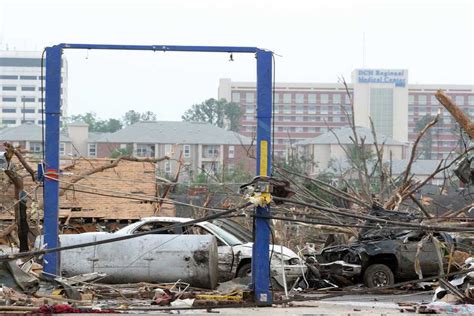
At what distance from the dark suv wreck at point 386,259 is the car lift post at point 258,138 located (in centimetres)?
648

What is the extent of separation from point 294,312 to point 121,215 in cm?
1605

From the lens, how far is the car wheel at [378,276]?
19.8 meters

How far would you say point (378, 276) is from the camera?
19891mm

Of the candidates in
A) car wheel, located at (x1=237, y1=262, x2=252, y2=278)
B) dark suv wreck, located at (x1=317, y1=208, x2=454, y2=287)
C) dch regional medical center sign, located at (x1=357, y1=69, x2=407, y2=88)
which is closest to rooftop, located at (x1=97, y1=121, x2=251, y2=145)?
dch regional medical center sign, located at (x1=357, y1=69, x2=407, y2=88)

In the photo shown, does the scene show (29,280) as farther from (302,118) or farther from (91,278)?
(302,118)

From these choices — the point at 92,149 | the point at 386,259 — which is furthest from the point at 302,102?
the point at 386,259

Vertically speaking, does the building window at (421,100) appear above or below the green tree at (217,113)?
above

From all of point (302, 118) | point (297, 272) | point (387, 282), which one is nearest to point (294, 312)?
point (297, 272)

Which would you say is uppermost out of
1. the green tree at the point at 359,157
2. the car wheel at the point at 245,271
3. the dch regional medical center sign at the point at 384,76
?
the dch regional medical center sign at the point at 384,76

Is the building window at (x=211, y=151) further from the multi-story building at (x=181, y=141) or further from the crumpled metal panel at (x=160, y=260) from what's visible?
the crumpled metal panel at (x=160, y=260)

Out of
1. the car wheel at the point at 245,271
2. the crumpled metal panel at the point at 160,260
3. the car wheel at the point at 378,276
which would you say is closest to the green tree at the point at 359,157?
the car wheel at the point at 378,276

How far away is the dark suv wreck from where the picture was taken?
19.7 metres

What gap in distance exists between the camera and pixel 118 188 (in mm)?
28766

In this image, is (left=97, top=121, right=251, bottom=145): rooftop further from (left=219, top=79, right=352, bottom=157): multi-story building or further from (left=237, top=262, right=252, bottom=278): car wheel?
(left=237, top=262, right=252, bottom=278): car wheel
